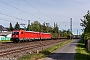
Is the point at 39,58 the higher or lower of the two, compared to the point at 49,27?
lower

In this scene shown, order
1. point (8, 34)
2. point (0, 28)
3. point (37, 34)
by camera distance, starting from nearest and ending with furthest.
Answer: point (37, 34) < point (8, 34) < point (0, 28)

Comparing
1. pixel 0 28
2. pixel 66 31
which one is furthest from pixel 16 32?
pixel 66 31

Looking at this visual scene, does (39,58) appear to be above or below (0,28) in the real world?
below

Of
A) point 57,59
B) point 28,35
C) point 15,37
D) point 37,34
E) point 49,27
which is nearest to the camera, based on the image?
point 57,59

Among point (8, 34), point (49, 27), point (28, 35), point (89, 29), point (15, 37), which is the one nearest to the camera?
point (89, 29)

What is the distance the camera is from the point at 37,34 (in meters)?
74.7

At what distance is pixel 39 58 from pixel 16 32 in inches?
1483

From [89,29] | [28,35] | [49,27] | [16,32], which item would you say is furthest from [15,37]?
[49,27]

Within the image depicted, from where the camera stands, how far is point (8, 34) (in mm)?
115875

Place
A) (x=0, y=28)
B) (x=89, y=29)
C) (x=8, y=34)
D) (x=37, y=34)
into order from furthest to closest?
1. (x=0, y=28)
2. (x=8, y=34)
3. (x=37, y=34)
4. (x=89, y=29)

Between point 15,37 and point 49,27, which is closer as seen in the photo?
point 15,37

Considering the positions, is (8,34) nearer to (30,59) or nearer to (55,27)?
(55,27)

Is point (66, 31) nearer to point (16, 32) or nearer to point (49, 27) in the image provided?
point (49, 27)

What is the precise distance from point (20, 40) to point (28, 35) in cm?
640
